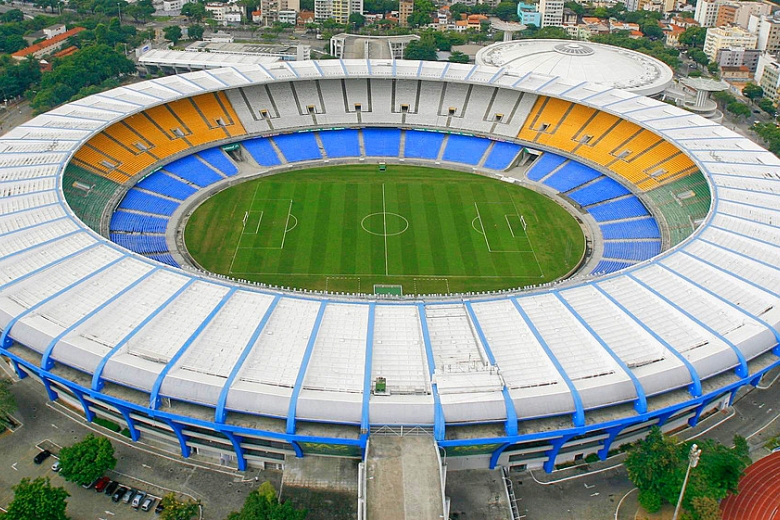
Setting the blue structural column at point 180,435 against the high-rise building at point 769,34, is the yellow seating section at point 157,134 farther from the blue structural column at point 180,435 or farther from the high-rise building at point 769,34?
the high-rise building at point 769,34

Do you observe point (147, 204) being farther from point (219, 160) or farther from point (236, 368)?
point (236, 368)

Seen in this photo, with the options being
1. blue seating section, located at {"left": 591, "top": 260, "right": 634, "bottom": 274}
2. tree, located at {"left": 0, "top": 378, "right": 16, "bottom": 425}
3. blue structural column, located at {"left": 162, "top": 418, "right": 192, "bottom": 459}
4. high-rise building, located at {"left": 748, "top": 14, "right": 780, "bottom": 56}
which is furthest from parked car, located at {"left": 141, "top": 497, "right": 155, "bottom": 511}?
high-rise building, located at {"left": 748, "top": 14, "right": 780, "bottom": 56}

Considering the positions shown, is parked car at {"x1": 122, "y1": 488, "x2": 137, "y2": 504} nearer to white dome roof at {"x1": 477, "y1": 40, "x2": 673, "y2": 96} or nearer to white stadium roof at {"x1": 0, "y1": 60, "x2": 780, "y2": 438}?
white stadium roof at {"x1": 0, "y1": 60, "x2": 780, "y2": 438}

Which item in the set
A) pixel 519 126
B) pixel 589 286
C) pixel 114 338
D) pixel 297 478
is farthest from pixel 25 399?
pixel 519 126

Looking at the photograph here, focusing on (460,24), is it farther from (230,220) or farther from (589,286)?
(589,286)

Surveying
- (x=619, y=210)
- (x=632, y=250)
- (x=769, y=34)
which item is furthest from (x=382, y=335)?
(x=769, y=34)
